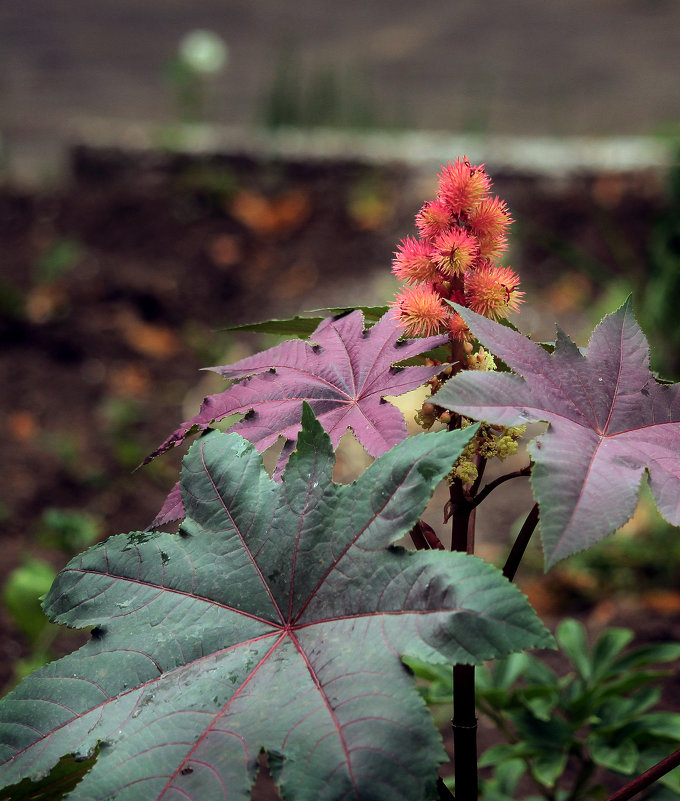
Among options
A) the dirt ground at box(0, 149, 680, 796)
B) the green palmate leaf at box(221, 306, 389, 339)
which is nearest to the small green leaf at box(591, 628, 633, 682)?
the green palmate leaf at box(221, 306, 389, 339)

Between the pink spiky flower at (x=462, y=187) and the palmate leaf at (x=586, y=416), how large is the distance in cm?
12

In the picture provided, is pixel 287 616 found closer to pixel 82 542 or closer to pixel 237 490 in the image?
pixel 237 490

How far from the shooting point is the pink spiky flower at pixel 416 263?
27.7 inches

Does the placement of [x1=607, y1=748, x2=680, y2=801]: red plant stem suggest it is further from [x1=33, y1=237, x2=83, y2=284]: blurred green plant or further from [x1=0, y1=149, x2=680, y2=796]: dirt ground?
[x1=33, y1=237, x2=83, y2=284]: blurred green plant

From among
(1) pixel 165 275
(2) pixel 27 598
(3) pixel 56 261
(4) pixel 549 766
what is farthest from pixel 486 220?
(1) pixel 165 275

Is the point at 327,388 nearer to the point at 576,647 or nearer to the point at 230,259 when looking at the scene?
the point at 576,647

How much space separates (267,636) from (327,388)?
23 centimetres

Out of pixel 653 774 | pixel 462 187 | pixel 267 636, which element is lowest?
pixel 653 774

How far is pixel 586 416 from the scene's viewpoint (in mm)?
662

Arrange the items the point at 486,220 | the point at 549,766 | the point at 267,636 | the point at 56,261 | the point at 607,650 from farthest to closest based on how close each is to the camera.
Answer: the point at 56,261
the point at 607,650
the point at 549,766
the point at 486,220
the point at 267,636

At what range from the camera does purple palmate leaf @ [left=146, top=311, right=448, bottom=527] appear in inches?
26.8

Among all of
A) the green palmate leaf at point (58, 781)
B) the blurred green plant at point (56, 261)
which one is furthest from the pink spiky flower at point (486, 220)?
the blurred green plant at point (56, 261)

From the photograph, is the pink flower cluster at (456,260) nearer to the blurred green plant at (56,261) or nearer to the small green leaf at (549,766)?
the small green leaf at (549,766)

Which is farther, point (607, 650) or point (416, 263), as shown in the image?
point (607, 650)
